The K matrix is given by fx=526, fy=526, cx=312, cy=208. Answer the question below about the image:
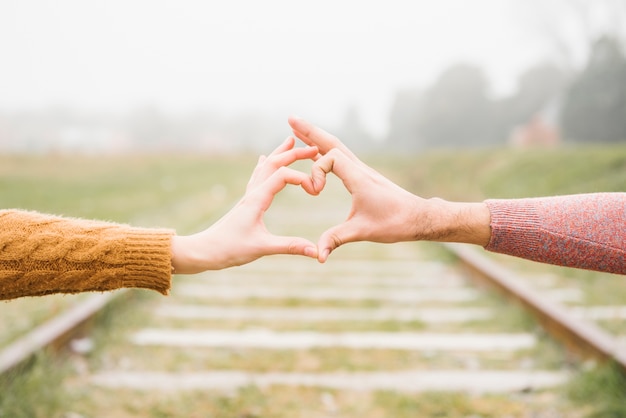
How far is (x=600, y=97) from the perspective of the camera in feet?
51.2

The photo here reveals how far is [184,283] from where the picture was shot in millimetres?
4984

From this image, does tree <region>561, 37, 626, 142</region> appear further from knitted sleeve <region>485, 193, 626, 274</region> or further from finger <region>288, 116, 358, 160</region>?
finger <region>288, 116, 358, 160</region>

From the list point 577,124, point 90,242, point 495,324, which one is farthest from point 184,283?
point 577,124

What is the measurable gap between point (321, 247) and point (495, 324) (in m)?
2.51

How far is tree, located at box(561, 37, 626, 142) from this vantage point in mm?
14789

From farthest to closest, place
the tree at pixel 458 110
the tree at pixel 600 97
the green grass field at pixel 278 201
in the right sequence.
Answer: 1. the tree at pixel 458 110
2. the tree at pixel 600 97
3. the green grass field at pixel 278 201

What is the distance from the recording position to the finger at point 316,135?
6.85 feet

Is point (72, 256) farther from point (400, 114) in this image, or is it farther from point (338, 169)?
point (400, 114)

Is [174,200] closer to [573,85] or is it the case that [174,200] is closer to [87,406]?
[87,406]

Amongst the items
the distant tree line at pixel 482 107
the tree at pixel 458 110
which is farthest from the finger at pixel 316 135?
the tree at pixel 458 110

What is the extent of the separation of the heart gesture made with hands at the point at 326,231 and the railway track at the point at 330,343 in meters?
1.16

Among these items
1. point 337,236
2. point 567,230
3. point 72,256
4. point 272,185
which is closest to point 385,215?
point 337,236

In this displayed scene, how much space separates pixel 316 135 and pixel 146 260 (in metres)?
0.82

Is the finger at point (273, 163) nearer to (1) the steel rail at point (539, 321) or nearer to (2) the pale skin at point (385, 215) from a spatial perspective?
(2) the pale skin at point (385, 215)
